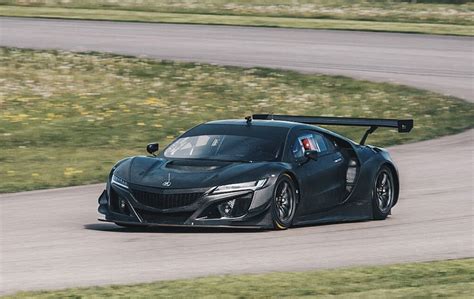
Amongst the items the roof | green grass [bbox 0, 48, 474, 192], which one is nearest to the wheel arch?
the roof

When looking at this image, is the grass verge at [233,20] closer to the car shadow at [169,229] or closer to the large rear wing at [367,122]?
the large rear wing at [367,122]

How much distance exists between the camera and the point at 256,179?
13.6m

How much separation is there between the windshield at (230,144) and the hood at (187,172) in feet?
0.99

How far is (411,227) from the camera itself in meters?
14.2

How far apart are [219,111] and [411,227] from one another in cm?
1246

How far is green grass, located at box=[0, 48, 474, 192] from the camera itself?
21.5 meters

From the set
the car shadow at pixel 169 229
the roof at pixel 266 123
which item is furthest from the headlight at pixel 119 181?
the roof at pixel 266 123

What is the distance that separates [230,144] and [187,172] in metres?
0.96

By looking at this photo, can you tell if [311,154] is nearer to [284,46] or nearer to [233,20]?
[284,46]

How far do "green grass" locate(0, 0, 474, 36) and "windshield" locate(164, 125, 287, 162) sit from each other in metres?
26.5

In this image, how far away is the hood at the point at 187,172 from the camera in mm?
13508

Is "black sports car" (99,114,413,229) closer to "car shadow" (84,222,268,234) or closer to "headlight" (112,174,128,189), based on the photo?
"headlight" (112,174,128,189)

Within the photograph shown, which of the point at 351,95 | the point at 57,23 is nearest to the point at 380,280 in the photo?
the point at 351,95

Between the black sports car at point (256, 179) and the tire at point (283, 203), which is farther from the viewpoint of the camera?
the tire at point (283, 203)
